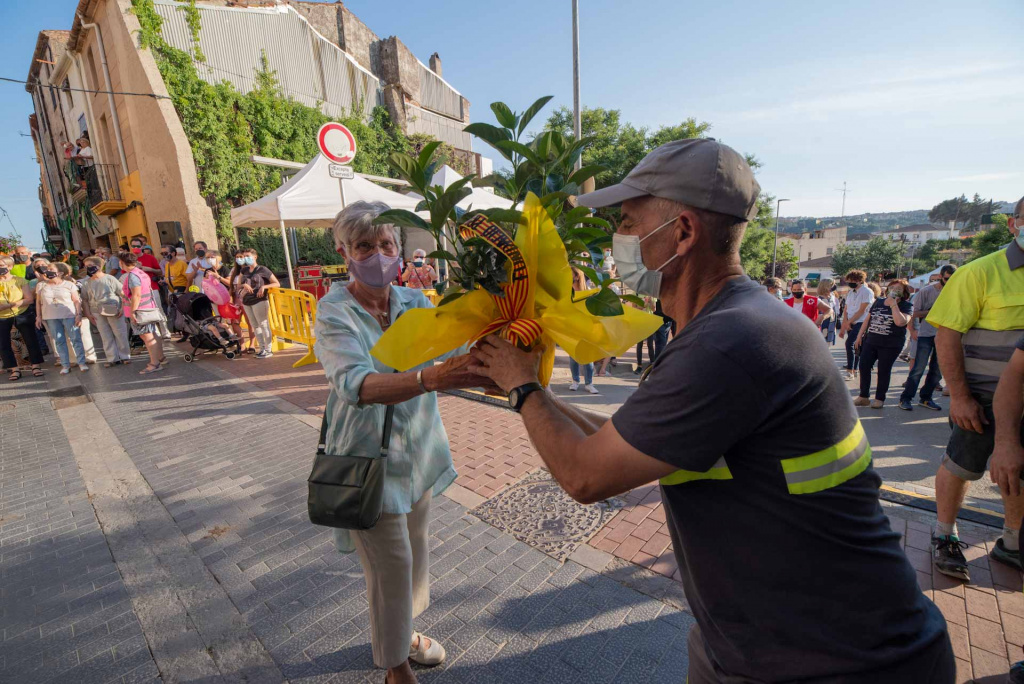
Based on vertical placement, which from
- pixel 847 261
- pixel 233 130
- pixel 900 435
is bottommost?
pixel 847 261

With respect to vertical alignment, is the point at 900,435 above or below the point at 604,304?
below

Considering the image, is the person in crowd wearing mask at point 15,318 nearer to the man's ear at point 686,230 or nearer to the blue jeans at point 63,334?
the blue jeans at point 63,334

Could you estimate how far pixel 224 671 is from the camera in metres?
2.41

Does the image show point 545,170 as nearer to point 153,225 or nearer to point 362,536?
point 362,536

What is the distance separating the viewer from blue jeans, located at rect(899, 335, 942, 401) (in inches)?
248

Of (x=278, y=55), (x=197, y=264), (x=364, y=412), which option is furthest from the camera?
(x=278, y=55)

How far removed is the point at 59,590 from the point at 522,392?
358cm

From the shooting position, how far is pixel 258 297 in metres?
9.19

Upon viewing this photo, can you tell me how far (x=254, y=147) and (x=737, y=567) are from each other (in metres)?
19.0

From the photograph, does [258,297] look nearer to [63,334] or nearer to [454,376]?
[63,334]

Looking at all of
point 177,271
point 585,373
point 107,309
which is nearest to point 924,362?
point 585,373

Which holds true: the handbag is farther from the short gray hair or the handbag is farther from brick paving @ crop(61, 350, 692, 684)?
brick paving @ crop(61, 350, 692, 684)

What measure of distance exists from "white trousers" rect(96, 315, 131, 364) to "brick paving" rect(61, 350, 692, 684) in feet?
19.9

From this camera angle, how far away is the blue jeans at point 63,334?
8.62 meters
